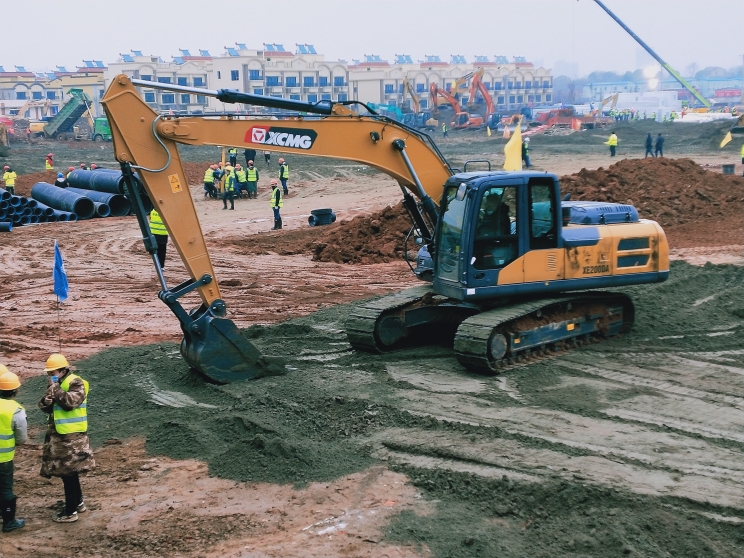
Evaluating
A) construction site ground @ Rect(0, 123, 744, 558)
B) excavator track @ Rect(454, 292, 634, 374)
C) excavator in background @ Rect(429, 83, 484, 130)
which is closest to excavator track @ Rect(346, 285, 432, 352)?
construction site ground @ Rect(0, 123, 744, 558)

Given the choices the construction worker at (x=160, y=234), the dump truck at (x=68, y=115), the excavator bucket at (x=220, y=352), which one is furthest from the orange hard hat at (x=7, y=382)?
the dump truck at (x=68, y=115)

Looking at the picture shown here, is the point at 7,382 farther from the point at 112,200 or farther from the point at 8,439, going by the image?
the point at 112,200

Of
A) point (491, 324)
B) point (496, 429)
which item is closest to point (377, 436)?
point (496, 429)

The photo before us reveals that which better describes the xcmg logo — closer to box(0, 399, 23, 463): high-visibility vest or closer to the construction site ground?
the construction site ground

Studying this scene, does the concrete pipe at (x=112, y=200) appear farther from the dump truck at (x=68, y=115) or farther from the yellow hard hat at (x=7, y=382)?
the dump truck at (x=68, y=115)

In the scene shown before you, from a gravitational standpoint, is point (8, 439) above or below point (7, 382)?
below

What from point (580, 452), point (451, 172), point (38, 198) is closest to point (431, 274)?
point (451, 172)

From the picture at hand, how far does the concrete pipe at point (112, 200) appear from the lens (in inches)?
1115

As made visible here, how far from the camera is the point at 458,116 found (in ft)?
238

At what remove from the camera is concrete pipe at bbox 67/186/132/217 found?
28.3 metres

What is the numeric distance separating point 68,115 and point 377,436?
210 ft

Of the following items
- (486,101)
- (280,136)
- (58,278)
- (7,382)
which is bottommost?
(58,278)

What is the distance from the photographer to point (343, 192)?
34219mm

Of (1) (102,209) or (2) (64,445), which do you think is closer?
(2) (64,445)
